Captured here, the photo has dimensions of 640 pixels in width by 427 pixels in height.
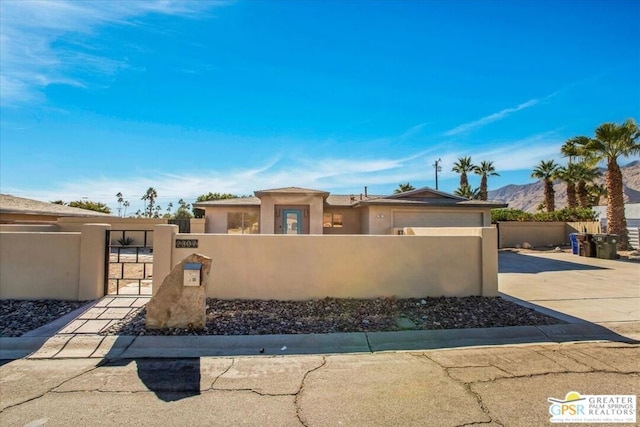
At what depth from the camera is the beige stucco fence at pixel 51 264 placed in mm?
7051

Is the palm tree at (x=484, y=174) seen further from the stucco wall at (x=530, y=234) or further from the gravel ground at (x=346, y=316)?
the gravel ground at (x=346, y=316)

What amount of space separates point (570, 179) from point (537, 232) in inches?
423

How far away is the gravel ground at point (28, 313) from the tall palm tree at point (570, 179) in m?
35.5

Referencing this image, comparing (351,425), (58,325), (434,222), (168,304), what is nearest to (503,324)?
(351,425)

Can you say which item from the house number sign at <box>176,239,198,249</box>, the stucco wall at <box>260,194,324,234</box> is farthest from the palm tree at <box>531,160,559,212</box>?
the house number sign at <box>176,239,198,249</box>

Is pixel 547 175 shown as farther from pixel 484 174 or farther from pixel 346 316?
pixel 346 316

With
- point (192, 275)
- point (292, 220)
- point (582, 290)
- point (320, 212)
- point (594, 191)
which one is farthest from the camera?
point (594, 191)

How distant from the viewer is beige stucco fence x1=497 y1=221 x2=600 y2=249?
22812 millimetres

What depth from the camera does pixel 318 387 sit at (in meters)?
3.83

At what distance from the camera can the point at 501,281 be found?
10250mm

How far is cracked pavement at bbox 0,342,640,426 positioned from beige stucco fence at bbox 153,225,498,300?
2563 millimetres

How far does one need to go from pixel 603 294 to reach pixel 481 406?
738 centimetres

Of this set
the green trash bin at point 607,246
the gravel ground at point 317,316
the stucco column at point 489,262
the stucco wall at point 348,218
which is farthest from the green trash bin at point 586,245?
the gravel ground at point 317,316

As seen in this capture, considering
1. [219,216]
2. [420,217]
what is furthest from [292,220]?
[420,217]
